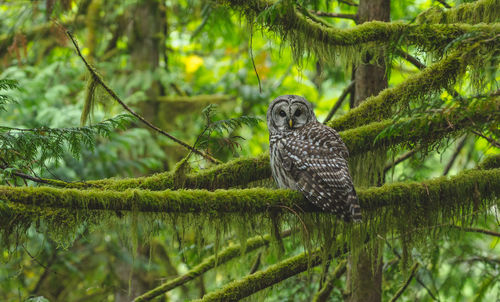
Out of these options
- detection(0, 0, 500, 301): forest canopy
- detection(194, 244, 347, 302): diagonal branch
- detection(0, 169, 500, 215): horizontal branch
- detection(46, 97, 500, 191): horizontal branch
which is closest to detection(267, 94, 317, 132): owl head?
detection(0, 0, 500, 301): forest canopy

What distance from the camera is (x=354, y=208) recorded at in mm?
3662

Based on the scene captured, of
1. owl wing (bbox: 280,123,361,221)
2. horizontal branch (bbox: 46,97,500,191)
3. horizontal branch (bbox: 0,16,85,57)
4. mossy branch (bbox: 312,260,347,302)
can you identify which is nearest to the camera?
horizontal branch (bbox: 46,97,500,191)

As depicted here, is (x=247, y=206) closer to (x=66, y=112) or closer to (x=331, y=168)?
(x=331, y=168)

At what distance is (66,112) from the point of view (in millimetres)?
7680

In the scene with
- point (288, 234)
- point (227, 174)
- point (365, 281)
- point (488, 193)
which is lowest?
point (365, 281)

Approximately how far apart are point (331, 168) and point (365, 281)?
72.1 inches

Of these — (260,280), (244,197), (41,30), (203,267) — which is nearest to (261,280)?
(260,280)

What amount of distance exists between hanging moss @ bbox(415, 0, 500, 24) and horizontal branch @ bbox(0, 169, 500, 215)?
1520mm

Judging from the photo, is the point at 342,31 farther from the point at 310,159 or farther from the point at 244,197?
the point at 244,197

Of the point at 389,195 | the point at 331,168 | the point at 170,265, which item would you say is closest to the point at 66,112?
the point at 170,265

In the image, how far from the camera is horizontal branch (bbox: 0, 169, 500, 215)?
2.81 meters

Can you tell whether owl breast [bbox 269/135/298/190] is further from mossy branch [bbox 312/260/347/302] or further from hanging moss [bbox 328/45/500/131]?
mossy branch [bbox 312/260/347/302]

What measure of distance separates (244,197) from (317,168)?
3.97ft

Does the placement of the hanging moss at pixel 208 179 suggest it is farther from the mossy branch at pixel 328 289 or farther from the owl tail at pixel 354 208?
the mossy branch at pixel 328 289
